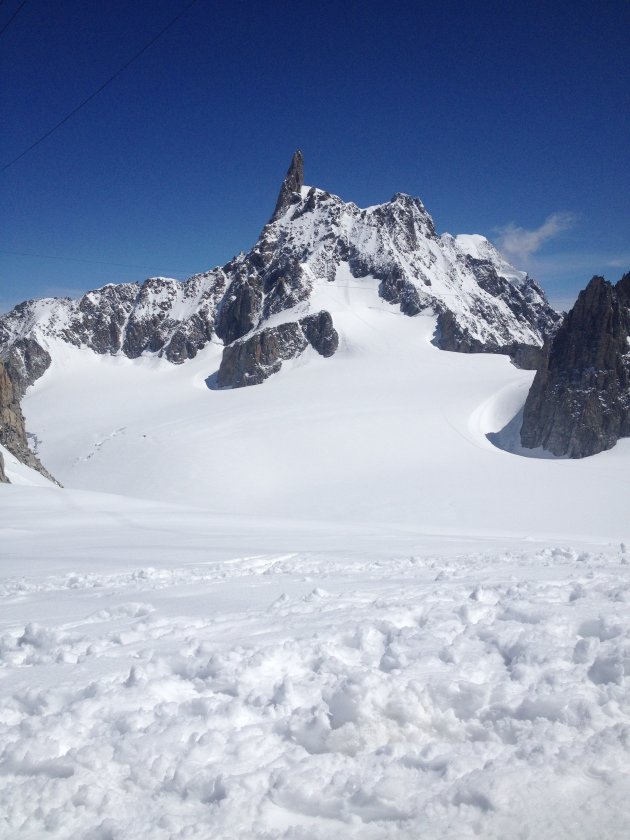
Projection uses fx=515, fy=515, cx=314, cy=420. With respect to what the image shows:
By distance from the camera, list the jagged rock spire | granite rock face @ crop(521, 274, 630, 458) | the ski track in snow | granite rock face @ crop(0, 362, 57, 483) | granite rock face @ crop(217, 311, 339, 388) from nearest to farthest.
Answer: the ski track in snow → granite rock face @ crop(0, 362, 57, 483) → granite rock face @ crop(521, 274, 630, 458) → granite rock face @ crop(217, 311, 339, 388) → the jagged rock spire

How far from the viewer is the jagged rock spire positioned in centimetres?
10050

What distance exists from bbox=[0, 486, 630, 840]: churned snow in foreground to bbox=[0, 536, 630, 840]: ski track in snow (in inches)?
0.4

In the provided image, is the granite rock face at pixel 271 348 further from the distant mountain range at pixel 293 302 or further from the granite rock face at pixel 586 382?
the granite rock face at pixel 586 382

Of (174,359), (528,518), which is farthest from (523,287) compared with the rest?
(528,518)

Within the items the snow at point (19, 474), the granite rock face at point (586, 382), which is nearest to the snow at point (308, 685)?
the snow at point (19, 474)

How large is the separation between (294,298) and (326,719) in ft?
263

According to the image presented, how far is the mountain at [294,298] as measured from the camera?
79.1 meters

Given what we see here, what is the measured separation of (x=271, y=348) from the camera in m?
68.4

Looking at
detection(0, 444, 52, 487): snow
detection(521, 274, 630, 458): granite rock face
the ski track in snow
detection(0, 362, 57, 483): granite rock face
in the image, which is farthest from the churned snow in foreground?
detection(521, 274, 630, 458): granite rock face

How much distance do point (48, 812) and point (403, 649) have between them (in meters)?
2.40

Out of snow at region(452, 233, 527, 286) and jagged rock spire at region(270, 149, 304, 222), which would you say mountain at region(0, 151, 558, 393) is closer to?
jagged rock spire at region(270, 149, 304, 222)

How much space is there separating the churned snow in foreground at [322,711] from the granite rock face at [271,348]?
202ft

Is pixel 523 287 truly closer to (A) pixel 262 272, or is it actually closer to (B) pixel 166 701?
(A) pixel 262 272

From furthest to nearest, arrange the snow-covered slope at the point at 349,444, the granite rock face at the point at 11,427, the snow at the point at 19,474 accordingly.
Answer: the granite rock face at the point at 11,427 → the snow-covered slope at the point at 349,444 → the snow at the point at 19,474
